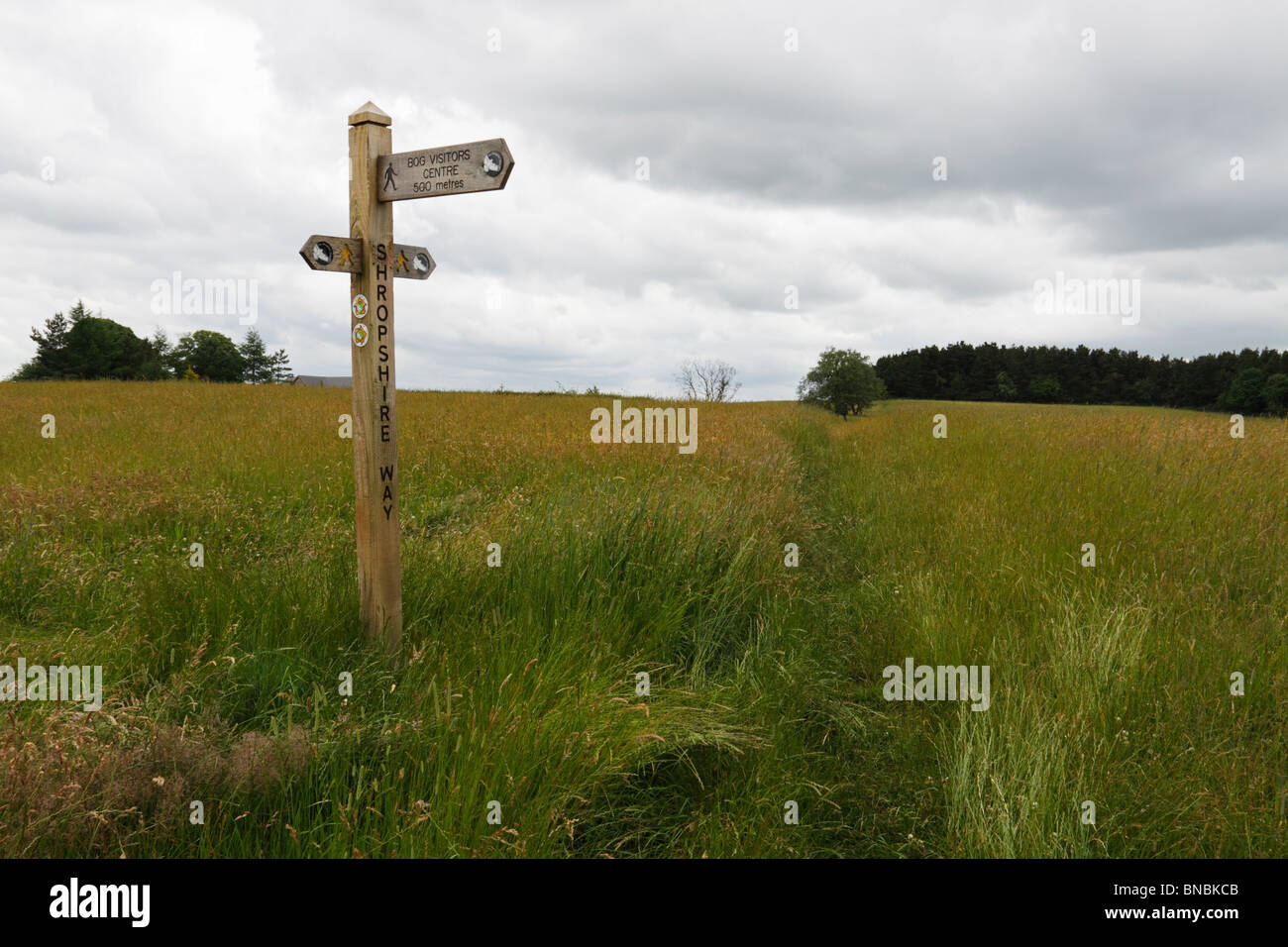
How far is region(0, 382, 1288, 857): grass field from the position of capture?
8.31 feet

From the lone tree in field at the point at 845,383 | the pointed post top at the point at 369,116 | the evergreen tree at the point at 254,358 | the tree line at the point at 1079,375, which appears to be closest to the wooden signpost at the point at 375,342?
the pointed post top at the point at 369,116

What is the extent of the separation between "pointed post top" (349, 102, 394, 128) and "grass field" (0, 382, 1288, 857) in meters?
2.65

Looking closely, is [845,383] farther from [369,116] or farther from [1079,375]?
[369,116]

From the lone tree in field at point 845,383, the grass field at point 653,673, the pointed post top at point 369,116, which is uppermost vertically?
the lone tree in field at point 845,383

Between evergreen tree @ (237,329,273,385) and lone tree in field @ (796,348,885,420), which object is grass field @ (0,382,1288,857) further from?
evergreen tree @ (237,329,273,385)

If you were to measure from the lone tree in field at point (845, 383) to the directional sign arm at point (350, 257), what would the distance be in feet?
151

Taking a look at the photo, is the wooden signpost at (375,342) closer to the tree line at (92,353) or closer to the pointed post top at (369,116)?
the pointed post top at (369,116)

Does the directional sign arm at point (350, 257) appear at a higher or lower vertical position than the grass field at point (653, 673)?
higher

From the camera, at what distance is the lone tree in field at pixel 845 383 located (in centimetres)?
4847

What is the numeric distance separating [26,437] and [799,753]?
537 inches

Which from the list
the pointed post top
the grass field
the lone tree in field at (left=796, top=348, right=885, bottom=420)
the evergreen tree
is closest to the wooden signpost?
the pointed post top

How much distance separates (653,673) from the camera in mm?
4000

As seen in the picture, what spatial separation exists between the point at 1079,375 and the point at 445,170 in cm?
8208

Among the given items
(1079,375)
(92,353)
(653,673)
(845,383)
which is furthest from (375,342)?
(1079,375)
